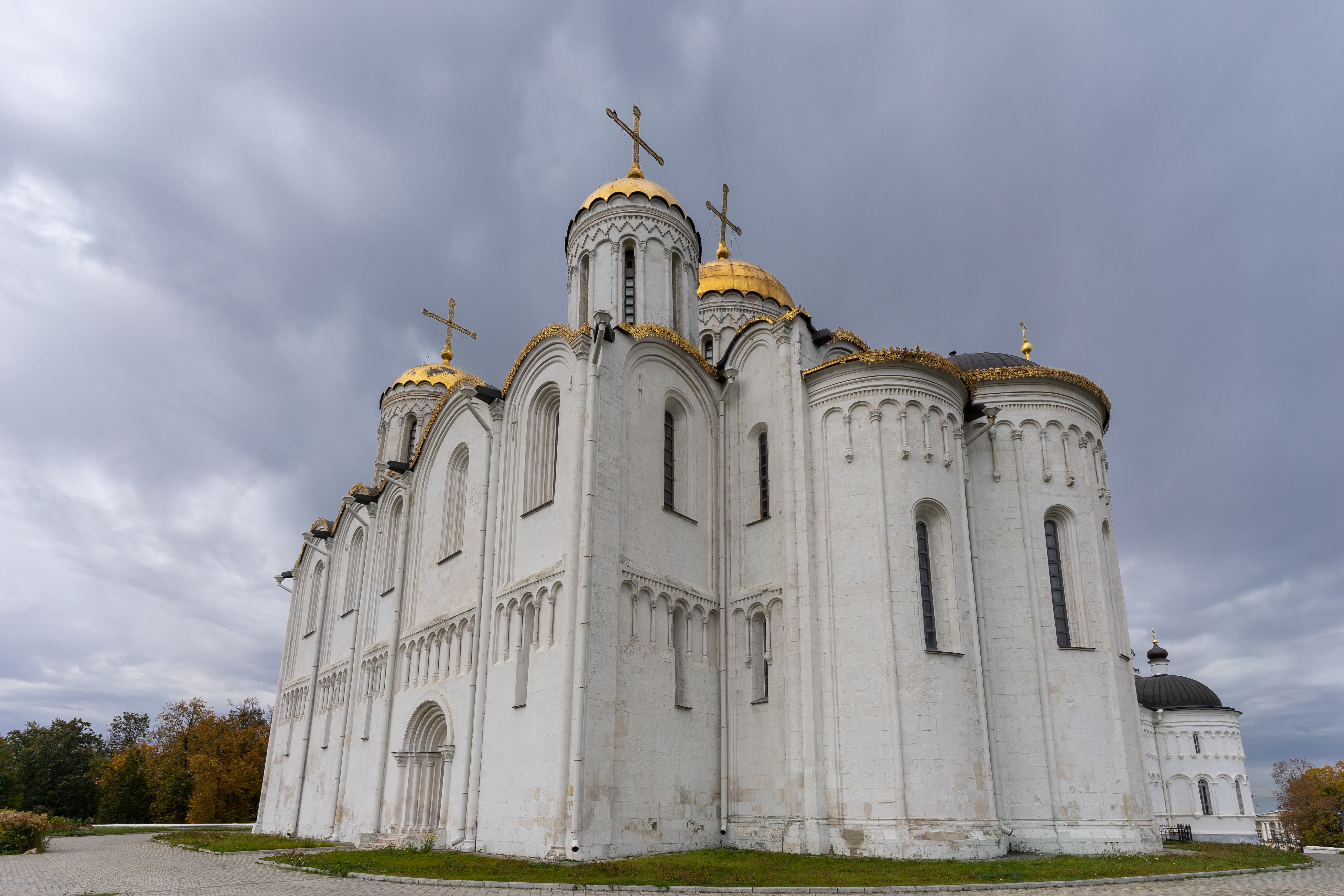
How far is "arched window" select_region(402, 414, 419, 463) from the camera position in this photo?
116ft

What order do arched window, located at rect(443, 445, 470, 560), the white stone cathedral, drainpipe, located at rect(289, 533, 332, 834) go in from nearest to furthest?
the white stone cathedral → arched window, located at rect(443, 445, 470, 560) → drainpipe, located at rect(289, 533, 332, 834)

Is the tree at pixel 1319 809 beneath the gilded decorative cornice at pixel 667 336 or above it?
beneath

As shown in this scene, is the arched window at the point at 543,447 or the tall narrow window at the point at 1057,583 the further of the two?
the tall narrow window at the point at 1057,583

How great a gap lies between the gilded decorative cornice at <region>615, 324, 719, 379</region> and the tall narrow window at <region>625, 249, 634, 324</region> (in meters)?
1.96

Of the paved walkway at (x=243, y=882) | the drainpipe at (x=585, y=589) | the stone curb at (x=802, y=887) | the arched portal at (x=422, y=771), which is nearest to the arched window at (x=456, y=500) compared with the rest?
the arched portal at (x=422, y=771)

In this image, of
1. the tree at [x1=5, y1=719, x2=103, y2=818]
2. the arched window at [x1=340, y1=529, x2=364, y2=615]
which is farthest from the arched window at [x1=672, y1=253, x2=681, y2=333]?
the tree at [x1=5, y1=719, x2=103, y2=818]

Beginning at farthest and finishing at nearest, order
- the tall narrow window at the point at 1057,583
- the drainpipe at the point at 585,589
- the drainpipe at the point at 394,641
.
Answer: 1. the drainpipe at the point at 394,641
2. the tall narrow window at the point at 1057,583
3. the drainpipe at the point at 585,589

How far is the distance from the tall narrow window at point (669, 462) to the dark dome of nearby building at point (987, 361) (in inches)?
310

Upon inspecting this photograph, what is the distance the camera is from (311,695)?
2933cm

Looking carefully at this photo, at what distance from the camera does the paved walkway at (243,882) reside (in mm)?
12031

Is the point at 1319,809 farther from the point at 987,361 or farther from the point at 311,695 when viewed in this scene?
the point at 311,695

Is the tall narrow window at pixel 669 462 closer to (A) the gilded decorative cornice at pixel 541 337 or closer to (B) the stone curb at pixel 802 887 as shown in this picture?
(A) the gilded decorative cornice at pixel 541 337

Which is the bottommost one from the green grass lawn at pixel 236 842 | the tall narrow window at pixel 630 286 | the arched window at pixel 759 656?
the green grass lawn at pixel 236 842

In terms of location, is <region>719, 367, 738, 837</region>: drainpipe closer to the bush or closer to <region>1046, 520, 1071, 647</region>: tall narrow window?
<region>1046, 520, 1071, 647</region>: tall narrow window
